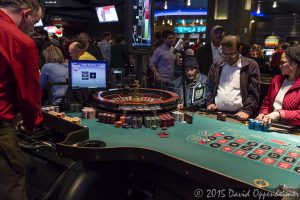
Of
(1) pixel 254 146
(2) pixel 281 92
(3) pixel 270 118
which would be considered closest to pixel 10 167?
(1) pixel 254 146

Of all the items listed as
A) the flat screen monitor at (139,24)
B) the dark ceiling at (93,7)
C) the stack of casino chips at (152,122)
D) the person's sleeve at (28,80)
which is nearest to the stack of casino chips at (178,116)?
the stack of casino chips at (152,122)

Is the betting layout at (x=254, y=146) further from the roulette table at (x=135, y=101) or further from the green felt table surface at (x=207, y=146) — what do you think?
the roulette table at (x=135, y=101)

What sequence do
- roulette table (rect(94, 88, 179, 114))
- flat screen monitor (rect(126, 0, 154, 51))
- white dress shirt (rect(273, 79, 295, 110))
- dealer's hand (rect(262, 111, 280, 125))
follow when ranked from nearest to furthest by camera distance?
dealer's hand (rect(262, 111, 280, 125)), roulette table (rect(94, 88, 179, 114)), white dress shirt (rect(273, 79, 295, 110)), flat screen monitor (rect(126, 0, 154, 51))

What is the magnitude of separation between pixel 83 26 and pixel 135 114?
1945 centimetres

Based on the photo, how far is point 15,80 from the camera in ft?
4.87

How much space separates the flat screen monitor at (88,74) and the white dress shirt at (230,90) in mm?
1074

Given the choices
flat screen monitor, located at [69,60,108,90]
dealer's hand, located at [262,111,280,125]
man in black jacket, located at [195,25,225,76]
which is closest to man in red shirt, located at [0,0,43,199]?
flat screen monitor, located at [69,60,108,90]

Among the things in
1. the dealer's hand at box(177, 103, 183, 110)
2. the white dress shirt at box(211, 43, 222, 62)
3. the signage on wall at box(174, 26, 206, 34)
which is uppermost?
the signage on wall at box(174, 26, 206, 34)

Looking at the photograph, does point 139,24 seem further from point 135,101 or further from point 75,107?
point 75,107

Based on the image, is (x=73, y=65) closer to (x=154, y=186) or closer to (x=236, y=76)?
(x=154, y=186)

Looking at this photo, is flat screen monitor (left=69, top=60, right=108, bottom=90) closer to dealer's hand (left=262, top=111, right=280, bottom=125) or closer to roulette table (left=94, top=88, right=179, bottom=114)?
roulette table (left=94, top=88, right=179, bottom=114)

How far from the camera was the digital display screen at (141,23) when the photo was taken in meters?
→ 2.61

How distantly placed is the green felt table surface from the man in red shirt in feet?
1.73

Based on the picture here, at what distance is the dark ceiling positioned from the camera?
1324cm
